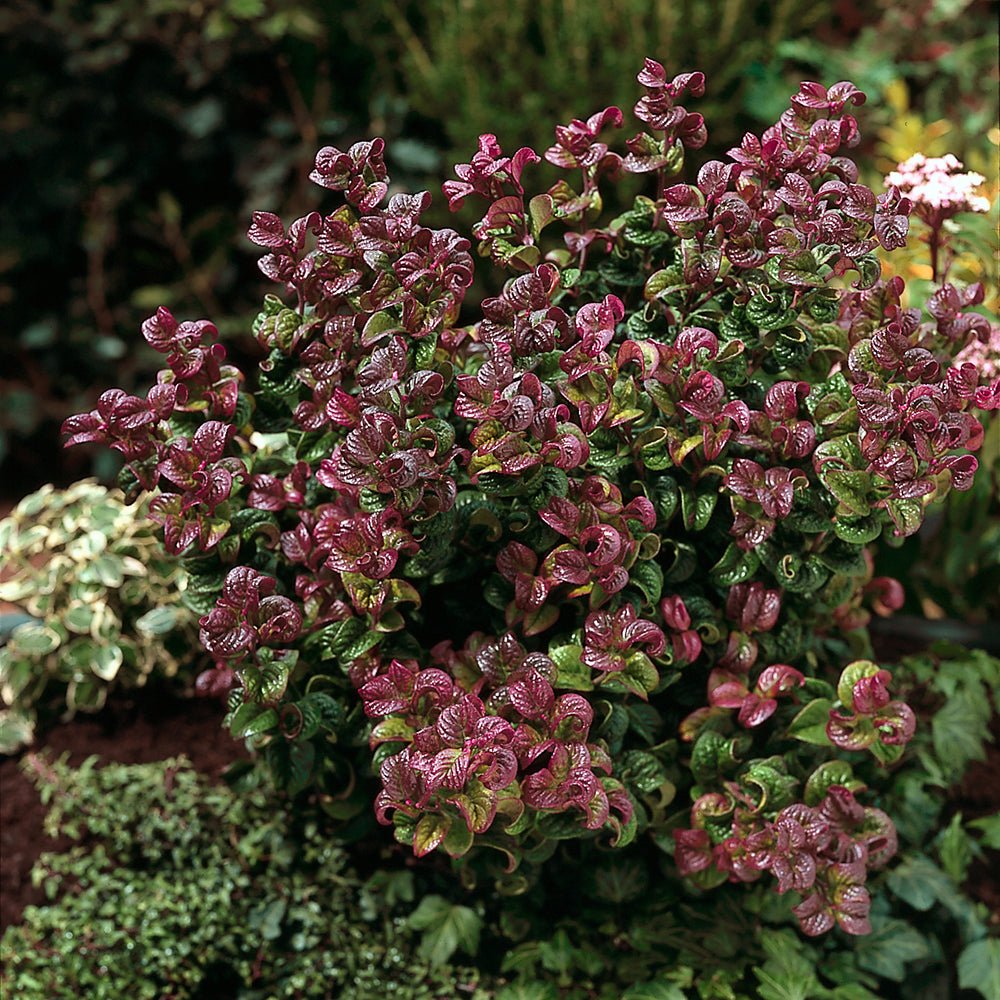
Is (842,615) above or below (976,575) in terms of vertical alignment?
above

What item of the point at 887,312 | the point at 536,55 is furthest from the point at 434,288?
the point at 536,55

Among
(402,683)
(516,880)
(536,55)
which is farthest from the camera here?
(536,55)

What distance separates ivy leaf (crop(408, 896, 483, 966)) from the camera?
5.75 feet

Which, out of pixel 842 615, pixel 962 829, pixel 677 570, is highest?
pixel 677 570

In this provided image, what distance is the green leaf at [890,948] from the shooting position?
5.83 feet

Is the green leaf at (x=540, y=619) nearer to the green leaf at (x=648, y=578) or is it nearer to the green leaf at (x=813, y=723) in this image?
the green leaf at (x=648, y=578)

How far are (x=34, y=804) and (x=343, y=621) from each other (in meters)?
0.85

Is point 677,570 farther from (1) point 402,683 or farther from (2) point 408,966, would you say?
(2) point 408,966

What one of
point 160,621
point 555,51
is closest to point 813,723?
point 160,621

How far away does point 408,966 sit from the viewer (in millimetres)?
1806

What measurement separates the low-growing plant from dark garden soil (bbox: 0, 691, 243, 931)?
0.07 metres

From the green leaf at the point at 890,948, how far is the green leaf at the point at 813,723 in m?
0.36

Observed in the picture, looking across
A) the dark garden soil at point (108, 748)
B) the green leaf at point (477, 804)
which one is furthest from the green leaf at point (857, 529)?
the dark garden soil at point (108, 748)

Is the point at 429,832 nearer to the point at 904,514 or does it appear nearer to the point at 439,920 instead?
the point at 439,920
